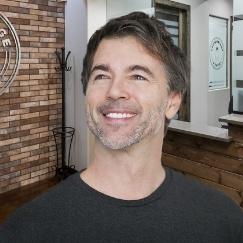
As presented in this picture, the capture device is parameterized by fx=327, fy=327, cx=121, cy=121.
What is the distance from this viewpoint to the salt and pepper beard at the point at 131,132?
99 cm

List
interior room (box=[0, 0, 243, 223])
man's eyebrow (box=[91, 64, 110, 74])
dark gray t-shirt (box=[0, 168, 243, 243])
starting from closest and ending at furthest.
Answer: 1. dark gray t-shirt (box=[0, 168, 243, 243])
2. man's eyebrow (box=[91, 64, 110, 74])
3. interior room (box=[0, 0, 243, 223])

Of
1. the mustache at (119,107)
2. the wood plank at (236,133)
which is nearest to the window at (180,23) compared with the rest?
the wood plank at (236,133)

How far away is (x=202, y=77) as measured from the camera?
597 cm

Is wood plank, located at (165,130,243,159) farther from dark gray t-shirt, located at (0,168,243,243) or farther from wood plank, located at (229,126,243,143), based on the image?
dark gray t-shirt, located at (0,168,243,243)

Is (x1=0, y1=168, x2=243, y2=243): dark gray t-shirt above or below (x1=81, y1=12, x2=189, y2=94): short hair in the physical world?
below

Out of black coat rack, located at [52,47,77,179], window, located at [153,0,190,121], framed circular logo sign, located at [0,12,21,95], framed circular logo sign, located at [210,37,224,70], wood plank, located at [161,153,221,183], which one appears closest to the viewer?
wood plank, located at [161,153,221,183]

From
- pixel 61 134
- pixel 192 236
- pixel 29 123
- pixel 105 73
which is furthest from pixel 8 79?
pixel 192 236

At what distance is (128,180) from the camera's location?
3.51 feet

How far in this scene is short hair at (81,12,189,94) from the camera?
3.57 feet

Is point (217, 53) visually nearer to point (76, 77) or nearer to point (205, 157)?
point (76, 77)

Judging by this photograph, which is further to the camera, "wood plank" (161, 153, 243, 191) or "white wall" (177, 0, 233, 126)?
"white wall" (177, 0, 233, 126)

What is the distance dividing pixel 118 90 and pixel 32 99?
3.21 m

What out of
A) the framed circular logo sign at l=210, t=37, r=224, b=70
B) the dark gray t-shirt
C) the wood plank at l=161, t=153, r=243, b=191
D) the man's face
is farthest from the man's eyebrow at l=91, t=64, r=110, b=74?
the framed circular logo sign at l=210, t=37, r=224, b=70

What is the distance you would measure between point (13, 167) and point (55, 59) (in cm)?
146
